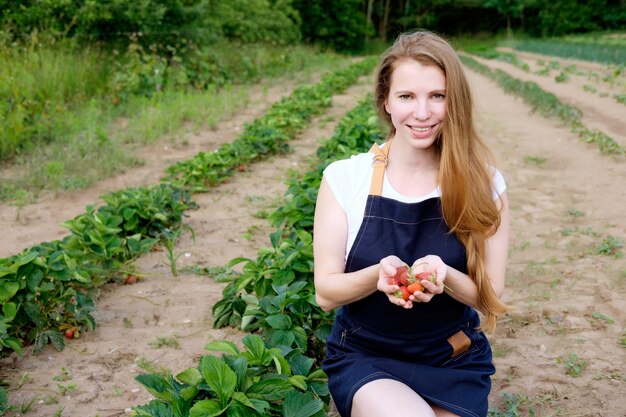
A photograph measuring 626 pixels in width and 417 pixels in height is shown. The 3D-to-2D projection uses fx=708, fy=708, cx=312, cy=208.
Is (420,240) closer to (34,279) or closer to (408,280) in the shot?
(408,280)

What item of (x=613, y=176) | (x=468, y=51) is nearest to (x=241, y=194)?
(x=613, y=176)

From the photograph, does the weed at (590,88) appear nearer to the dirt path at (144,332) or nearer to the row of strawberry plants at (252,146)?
the row of strawberry plants at (252,146)

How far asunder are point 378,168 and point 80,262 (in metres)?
2.33

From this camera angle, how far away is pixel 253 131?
820 centimetres

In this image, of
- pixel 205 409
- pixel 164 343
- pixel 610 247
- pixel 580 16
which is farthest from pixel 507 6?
pixel 205 409

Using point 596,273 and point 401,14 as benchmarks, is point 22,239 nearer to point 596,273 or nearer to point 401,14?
point 596,273

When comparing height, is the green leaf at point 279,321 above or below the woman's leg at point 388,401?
below

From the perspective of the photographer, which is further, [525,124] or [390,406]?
[525,124]

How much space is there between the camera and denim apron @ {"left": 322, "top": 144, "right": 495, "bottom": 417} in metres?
2.29

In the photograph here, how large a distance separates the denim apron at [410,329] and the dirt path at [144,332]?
4.05 ft

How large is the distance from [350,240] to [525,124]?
866 centimetres

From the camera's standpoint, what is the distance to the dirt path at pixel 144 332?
3.15 meters

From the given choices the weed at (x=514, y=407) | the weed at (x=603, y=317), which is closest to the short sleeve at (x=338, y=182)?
the weed at (x=514, y=407)

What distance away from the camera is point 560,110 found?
35.3 ft
